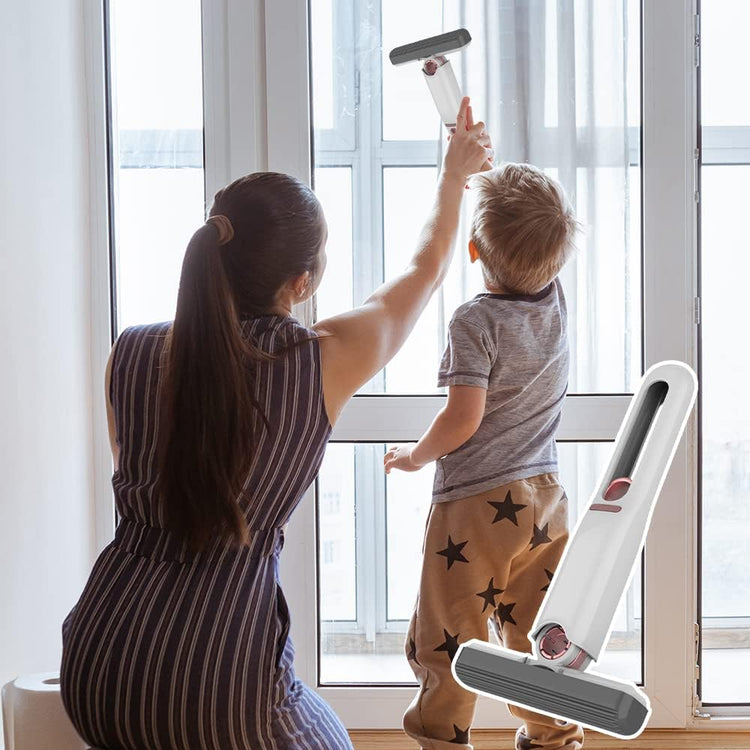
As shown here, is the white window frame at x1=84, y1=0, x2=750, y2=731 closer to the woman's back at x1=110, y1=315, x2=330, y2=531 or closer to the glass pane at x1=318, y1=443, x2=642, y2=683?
the glass pane at x1=318, y1=443, x2=642, y2=683

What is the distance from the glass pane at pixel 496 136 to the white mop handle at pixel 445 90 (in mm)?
404

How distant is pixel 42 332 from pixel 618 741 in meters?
1.39

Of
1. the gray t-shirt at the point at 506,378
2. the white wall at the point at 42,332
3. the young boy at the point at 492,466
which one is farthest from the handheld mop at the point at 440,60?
the white wall at the point at 42,332

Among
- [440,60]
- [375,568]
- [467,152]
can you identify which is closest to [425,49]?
[440,60]

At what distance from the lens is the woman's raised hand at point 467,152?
4.70 feet

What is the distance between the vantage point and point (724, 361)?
6.01 feet

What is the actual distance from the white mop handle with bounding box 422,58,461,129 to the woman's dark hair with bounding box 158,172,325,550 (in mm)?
413

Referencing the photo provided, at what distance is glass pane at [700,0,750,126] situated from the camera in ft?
5.86

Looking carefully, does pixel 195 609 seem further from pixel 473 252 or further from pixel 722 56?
pixel 722 56

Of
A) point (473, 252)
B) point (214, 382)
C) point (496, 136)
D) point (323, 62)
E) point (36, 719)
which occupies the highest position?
point (323, 62)

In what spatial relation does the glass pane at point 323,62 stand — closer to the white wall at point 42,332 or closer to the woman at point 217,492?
the white wall at point 42,332

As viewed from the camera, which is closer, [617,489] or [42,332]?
[617,489]

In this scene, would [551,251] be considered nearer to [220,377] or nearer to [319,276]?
[319,276]

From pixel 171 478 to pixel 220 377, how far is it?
0.42ft
